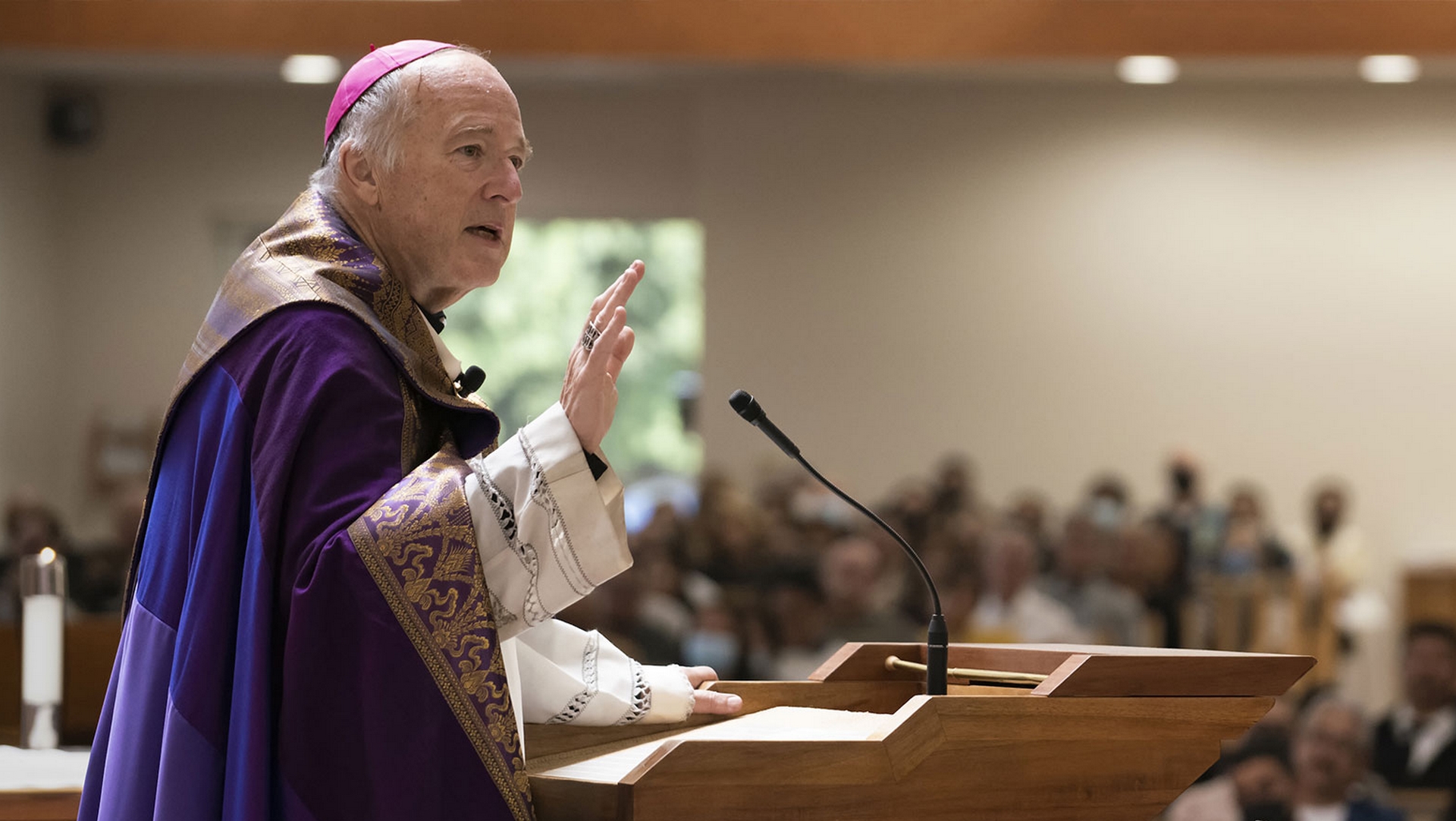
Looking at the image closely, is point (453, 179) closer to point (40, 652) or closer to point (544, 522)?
point (544, 522)

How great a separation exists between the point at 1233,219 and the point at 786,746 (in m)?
9.11

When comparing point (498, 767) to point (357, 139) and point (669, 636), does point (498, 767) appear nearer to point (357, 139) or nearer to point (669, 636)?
point (357, 139)

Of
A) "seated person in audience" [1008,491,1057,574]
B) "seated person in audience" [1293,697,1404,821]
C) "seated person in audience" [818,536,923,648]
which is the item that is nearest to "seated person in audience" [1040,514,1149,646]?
"seated person in audience" [1008,491,1057,574]

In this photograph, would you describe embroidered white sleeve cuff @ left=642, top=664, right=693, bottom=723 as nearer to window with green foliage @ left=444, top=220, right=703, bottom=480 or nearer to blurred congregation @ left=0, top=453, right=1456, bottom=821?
blurred congregation @ left=0, top=453, right=1456, bottom=821

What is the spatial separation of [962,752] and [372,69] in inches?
40.9

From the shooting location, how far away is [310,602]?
1520mm

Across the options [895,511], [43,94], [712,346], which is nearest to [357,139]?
[895,511]

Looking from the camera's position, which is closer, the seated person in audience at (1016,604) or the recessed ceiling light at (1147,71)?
the seated person in audience at (1016,604)

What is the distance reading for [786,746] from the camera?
149cm

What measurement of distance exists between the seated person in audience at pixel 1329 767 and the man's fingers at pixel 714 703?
3973 millimetres

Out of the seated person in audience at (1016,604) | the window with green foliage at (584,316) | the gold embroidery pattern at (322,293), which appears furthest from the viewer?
the window with green foliage at (584,316)

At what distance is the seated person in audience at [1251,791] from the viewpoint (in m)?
5.37

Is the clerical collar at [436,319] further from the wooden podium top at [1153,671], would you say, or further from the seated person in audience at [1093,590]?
the seated person in audience at [1093,590]

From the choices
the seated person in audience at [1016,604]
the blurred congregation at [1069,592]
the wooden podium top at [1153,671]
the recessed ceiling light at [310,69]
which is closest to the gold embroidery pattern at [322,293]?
the wooden podium top at [1153,671]
